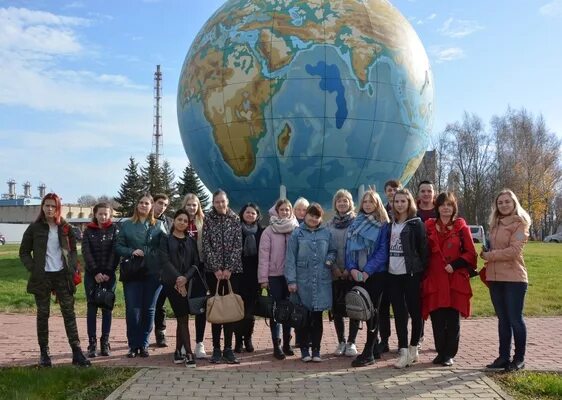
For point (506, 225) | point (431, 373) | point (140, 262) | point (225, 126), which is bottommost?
point (431, 373)

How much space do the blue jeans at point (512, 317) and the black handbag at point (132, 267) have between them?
4056 millimetres

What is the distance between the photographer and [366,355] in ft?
21.1

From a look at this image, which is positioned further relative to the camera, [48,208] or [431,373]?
[48,208]

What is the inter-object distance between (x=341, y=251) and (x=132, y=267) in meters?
2.47

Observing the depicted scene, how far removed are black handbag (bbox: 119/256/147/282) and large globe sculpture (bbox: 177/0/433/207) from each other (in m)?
6.88

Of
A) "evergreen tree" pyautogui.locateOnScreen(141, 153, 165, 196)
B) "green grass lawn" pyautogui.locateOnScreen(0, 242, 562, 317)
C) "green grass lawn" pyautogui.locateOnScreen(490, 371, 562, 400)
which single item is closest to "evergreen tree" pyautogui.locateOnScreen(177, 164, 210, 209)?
"evergreen tree" pyautogui.locateOnScreen(141, 153, 165, 196)

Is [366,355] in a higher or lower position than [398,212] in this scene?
Answer: lower

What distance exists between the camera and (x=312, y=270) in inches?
261

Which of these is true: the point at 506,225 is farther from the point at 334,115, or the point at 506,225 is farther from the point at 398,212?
the point at 334,115

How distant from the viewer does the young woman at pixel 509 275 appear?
6168 millimetres

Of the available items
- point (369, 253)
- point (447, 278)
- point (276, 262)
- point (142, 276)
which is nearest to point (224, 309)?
point (276, 262)

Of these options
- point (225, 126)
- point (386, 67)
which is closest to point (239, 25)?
→ point (225, 126)

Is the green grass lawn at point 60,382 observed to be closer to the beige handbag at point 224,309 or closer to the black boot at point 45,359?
the black boot at point 45,359

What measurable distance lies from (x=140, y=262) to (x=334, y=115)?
24.2ft
